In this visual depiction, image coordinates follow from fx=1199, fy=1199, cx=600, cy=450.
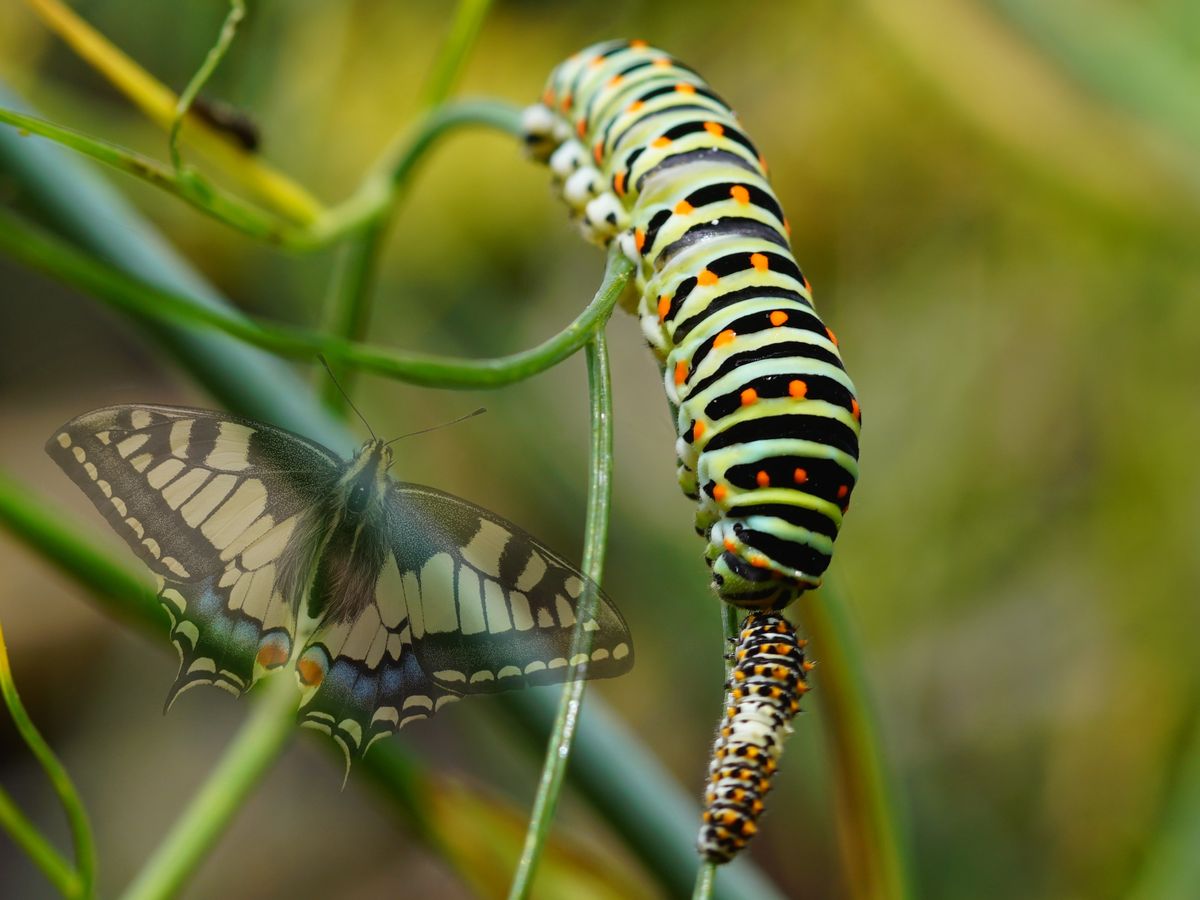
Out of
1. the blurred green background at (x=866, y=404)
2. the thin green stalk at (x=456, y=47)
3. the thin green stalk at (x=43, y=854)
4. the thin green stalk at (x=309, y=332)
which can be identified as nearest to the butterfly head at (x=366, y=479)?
A: the thin green stalk at (x=309, y=332)

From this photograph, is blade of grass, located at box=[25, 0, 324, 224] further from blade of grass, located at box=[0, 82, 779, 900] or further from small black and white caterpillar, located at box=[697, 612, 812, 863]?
small black and white caterpillar, located at box=[697, 612, 812, 863]

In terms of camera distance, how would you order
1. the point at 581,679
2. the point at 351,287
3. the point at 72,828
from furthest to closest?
the point at 351,287 < the point at 72,828 < the point at 581,679

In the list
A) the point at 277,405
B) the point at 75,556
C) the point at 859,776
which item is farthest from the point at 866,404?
the point at 75,556

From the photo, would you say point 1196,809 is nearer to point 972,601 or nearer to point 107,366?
point 972,601

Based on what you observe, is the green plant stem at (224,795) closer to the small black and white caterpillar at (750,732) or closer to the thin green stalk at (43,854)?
the thin green stalk at (43,854)

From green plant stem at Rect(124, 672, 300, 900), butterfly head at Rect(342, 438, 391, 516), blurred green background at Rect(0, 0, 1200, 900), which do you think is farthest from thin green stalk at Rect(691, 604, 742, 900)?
blurred green background at Rect(0, 0, 1200, 900)

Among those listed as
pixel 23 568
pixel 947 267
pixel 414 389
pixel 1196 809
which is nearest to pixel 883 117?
pixel 947 267

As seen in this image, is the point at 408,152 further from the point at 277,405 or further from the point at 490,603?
the point at 490,603
